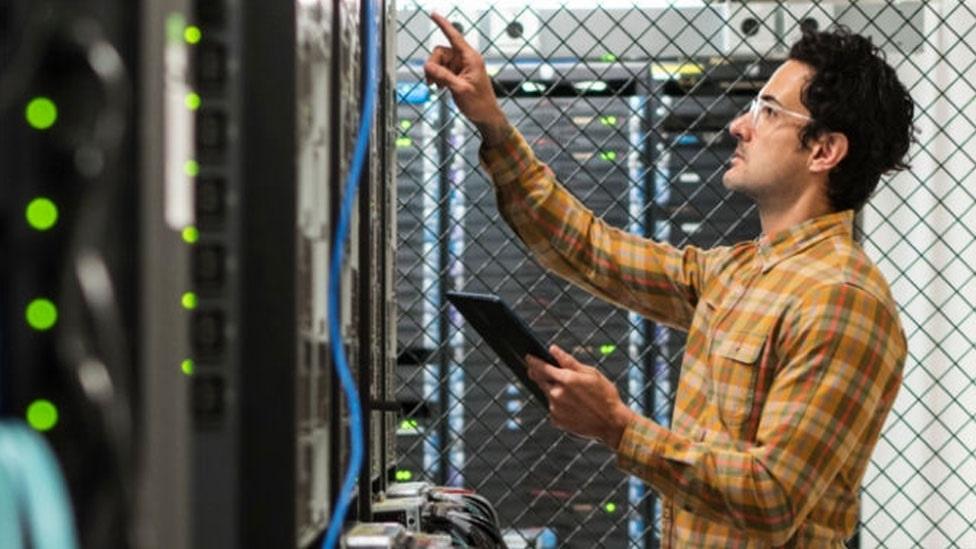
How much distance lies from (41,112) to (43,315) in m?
0.10

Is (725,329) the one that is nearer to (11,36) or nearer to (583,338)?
(11,36)

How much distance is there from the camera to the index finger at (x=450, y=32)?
1738mm

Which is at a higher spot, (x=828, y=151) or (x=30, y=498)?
(x=828, y=151)

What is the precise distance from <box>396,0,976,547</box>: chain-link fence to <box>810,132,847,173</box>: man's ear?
46.3 inches

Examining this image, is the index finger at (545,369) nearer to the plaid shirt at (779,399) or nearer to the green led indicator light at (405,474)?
the plaid shirt at (779,399)

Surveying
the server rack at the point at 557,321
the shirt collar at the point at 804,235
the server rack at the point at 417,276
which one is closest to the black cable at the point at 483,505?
the shirt collar at the point at 804,235

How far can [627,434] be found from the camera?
157 cm

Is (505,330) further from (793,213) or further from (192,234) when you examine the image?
(192,234)

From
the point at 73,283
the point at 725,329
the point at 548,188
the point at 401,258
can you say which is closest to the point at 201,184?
the point at 73,283

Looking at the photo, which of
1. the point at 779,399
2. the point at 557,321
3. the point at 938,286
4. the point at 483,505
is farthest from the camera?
the point at 938,286

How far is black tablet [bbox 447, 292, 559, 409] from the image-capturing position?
149 cm

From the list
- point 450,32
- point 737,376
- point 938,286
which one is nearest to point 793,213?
point 737,376

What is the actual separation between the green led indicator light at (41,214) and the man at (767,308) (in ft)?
3.29

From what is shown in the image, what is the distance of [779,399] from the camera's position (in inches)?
60.2
